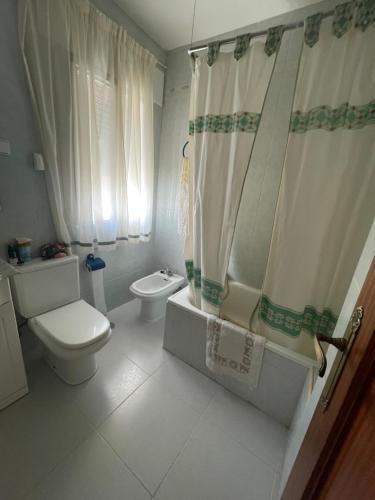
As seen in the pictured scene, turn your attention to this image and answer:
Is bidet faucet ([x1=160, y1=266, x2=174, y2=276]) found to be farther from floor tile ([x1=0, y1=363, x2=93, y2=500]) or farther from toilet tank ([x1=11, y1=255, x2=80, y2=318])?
floor tile ([x1=0, y1=363, x2=93, y2=500])

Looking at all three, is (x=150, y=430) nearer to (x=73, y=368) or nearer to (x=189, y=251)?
(x=73, y=368)

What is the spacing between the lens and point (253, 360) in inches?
53.1

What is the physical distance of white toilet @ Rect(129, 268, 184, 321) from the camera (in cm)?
195

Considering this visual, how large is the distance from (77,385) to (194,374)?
32.5 inches

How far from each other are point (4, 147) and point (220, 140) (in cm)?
126

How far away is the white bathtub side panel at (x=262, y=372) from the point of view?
126cm

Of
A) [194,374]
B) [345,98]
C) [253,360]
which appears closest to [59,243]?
[194,374]

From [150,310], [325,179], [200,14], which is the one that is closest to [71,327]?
[150,310]

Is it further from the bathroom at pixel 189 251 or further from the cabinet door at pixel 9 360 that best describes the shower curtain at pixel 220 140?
the cabinet door at pixel 9 360

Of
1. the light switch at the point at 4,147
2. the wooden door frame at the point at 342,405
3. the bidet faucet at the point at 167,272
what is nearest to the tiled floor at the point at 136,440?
the wooden door frame at the point at 342,405

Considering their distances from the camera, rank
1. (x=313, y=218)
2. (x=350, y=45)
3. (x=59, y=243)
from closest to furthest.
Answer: (x=350, y=45), (x=313, y=218), (x=59, y=243)

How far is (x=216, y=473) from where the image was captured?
107cm

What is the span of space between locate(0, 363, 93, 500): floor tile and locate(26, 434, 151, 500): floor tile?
5cm

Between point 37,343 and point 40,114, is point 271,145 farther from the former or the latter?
point 37,343
